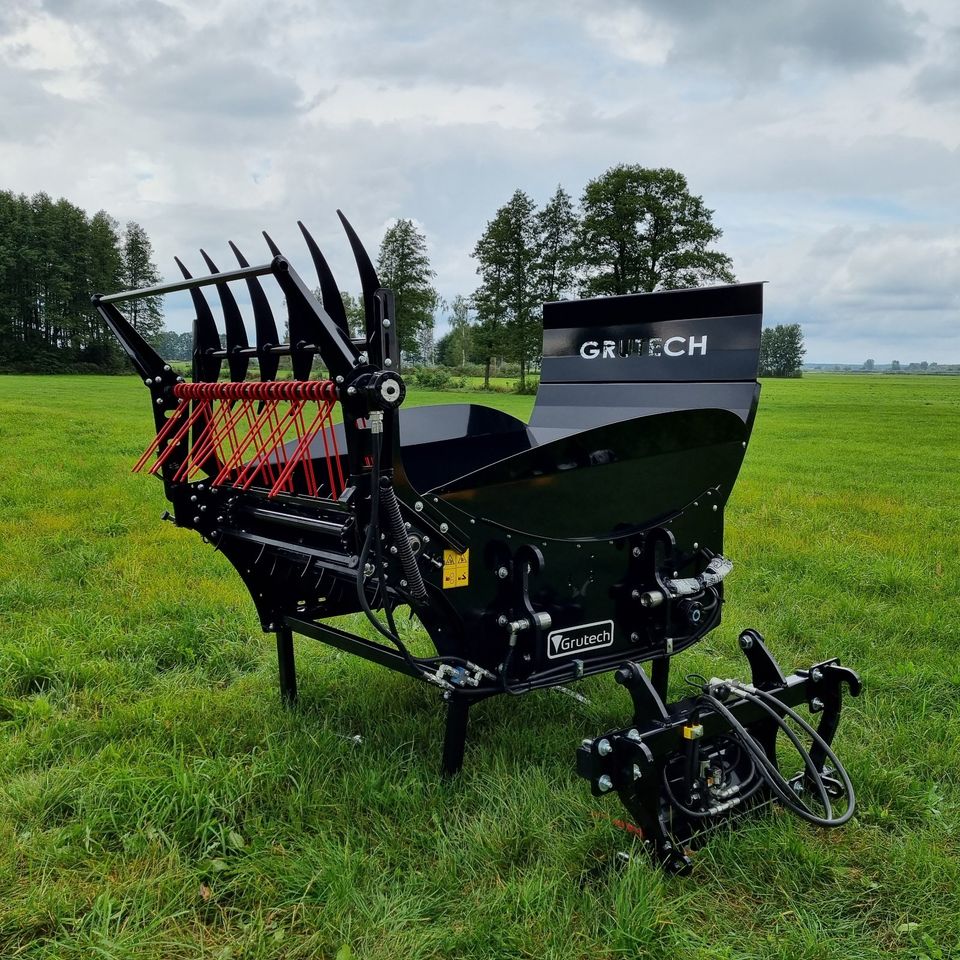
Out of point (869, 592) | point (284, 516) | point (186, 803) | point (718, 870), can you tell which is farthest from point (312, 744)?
point (869, 592)

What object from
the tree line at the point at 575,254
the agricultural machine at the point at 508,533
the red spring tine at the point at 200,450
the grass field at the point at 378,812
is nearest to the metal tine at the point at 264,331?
the agricultural machine at the point at 508,533

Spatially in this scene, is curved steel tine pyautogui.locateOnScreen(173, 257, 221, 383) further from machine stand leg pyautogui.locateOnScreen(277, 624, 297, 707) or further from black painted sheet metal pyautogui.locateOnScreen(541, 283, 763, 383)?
black painted sheet metal pyautogui.locateOnScreen(541, 283, 763, 383)

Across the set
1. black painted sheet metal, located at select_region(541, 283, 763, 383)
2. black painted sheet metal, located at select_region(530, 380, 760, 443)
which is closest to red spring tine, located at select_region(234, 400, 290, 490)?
black painted sheet metal, located at select_region(530, 380, 760, 443)

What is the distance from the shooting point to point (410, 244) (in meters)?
40.7

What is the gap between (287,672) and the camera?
12.5 ft

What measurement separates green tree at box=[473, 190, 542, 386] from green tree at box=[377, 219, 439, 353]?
2.47 m

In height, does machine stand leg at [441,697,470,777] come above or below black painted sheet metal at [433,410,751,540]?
below

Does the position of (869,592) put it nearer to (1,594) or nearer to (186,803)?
(186,803)

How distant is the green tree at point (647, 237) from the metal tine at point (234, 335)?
3408cm

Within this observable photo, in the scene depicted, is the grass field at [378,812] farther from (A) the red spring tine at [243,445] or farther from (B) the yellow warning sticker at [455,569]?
(A) the red spring tine at [243,445]

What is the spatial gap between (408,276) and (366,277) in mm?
38638

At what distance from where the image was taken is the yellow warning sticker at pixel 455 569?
276 centimetres

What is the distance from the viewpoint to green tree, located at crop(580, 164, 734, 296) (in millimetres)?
36344

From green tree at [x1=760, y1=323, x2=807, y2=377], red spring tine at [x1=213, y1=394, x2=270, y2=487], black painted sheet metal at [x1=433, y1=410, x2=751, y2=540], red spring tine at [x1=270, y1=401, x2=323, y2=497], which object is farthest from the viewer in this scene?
green tree at [x1=760, y1=323, x2=807, y2=377]
